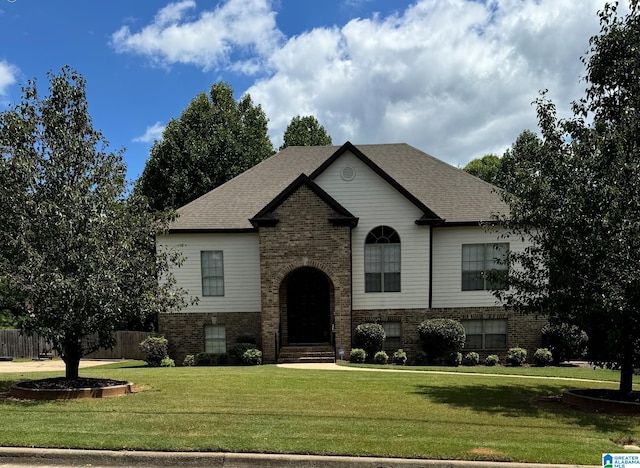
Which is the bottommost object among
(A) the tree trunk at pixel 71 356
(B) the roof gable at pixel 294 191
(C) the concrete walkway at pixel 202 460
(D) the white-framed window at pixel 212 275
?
(C) the concrete walkway at pixel 202 460

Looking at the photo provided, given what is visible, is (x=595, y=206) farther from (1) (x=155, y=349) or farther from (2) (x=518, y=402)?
(1) (x=155, y=349)

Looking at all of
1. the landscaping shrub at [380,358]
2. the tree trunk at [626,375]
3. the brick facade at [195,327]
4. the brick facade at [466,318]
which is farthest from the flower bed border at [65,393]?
the brick facade at [466,318]

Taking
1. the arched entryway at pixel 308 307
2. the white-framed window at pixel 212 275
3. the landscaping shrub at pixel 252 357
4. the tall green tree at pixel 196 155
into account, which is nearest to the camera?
the landscaping shrub at pixel 252 357

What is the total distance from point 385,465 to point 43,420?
583 cm

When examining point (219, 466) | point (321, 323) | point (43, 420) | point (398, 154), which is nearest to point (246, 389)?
point (43, 420)

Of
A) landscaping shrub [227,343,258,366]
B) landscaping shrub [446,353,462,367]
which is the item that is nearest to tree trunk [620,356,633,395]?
landscaping shrub [446,353,462,367]

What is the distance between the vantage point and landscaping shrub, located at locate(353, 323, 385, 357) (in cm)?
1983

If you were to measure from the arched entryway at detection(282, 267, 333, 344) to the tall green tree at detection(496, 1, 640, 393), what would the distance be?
1052 centimetres

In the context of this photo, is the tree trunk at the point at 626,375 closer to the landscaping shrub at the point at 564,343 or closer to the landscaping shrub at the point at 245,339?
the landscaping shrub at the point at 564,343

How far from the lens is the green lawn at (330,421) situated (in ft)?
23.1

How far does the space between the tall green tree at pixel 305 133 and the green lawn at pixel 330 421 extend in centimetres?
3195

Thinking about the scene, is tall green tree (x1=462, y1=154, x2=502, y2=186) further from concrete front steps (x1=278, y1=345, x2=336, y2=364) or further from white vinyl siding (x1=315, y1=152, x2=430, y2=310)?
concrete front steps (x1=278, y1=345, x2=336, y2=364)

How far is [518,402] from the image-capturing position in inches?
437

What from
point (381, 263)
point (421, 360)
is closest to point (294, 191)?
point (381, 263)
